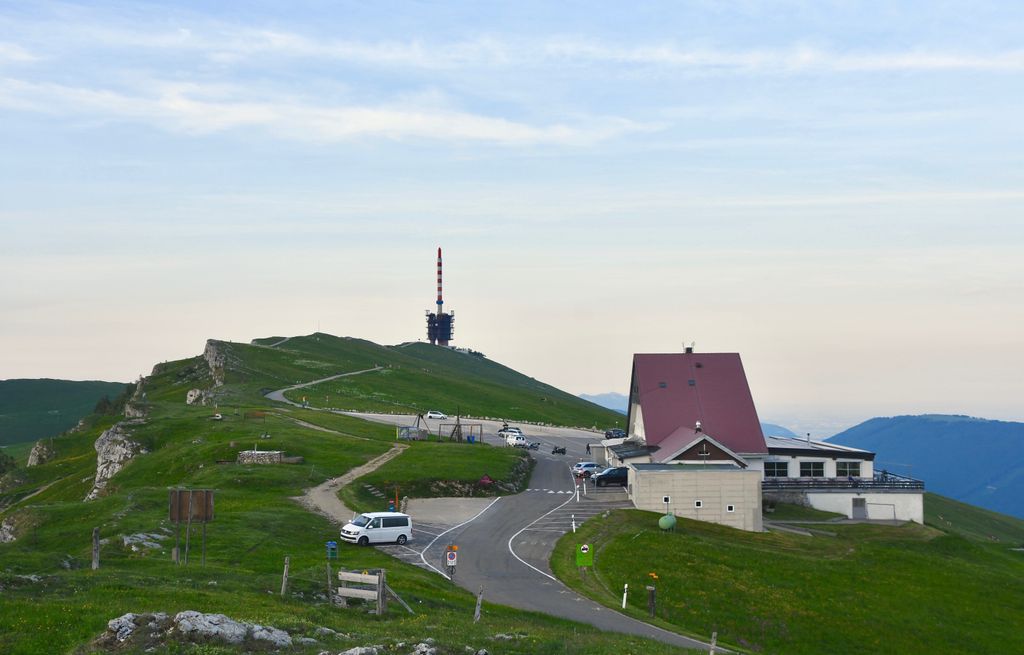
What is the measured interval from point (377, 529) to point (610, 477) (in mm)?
32202

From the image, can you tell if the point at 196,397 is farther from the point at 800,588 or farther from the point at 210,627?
the point at 210,627

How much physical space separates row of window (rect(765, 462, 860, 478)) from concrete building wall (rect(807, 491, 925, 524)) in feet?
20.1

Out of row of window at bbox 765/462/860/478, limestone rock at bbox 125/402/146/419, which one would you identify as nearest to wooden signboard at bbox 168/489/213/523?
row of window at bbox 765/462/860/478

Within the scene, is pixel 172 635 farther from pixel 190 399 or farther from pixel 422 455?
pixel 190 399

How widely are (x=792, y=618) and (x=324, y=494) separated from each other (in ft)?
116

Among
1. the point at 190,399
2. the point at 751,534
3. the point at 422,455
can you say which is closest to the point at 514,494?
the point at 422,455

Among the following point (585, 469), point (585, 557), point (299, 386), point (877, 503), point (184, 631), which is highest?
point (299, 386)

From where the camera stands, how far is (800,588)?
57.6 metres

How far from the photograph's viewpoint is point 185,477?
80.5m

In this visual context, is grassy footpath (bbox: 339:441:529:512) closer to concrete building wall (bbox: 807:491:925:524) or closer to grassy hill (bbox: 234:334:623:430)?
concrete building wall (bbox: 807:491:925:524)

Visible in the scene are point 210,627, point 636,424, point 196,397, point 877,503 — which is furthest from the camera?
point 196,397

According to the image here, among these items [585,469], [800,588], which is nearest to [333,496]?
[585,469]

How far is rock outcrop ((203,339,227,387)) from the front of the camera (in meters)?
162

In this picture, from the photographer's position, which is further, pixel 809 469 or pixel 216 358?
pixel 216 358
